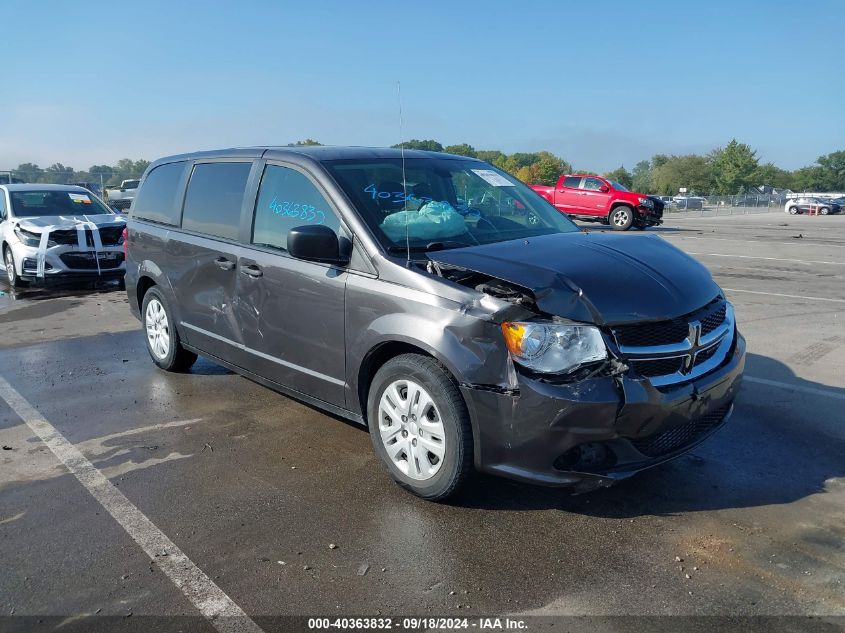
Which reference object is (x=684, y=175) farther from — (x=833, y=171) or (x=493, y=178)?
(x=493, y=178)

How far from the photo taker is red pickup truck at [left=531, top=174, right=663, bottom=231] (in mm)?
25078

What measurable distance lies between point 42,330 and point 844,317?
9.31m

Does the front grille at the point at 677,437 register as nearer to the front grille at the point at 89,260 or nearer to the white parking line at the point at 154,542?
the white parking line at the point at 154,542

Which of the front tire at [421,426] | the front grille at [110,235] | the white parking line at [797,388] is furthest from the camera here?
the front grille at [110,235]

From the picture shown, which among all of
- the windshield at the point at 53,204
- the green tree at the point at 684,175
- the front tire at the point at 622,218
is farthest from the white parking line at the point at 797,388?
the green tree at the point at 684,175

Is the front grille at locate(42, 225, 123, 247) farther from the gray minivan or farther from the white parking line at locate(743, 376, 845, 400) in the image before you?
the white parking line at locate(743, 376, 845, 400)

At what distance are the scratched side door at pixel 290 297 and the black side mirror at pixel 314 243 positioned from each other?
0.52ft

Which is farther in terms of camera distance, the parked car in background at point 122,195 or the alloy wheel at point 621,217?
the parked car in background at point 122,195

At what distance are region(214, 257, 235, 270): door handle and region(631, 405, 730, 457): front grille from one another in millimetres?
2980

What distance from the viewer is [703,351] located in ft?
12.1

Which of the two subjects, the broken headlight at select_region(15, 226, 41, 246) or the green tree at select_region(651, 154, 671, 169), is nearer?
the broken headlight at select_region(15, 226, 41, 246)

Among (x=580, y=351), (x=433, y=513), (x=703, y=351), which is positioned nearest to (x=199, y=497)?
(x=433, y=513)

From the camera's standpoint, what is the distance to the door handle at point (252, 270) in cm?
471

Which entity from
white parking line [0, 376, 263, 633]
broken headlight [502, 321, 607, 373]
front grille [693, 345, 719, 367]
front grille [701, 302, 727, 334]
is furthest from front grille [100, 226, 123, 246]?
front grille [693, 345, 719, 367]
